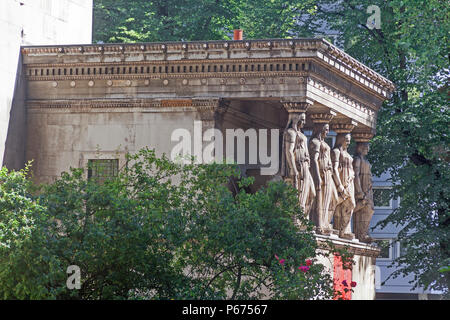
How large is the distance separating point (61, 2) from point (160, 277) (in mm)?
15569

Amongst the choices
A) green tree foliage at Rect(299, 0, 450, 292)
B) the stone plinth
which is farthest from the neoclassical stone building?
green tree foliage at Rect(299, 0, 450, 292)

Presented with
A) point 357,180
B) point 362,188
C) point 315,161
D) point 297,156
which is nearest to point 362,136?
point 357,180

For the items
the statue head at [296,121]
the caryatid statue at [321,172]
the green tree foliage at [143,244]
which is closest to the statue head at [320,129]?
the caryatid statue at [321,172]

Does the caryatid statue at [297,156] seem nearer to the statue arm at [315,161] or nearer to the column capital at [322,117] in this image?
the statue arm at [315,161]

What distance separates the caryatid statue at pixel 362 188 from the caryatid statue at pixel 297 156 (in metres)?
6.53

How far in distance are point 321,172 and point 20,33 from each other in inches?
382

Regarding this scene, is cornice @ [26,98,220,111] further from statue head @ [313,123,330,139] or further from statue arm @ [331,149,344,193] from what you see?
statue arm @ [331,149,344,193]

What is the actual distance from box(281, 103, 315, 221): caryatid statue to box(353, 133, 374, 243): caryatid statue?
6530 millimetres

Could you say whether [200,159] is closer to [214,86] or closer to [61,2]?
[214,86]

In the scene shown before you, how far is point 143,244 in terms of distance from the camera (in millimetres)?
20797

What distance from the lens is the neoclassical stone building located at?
30.1 m

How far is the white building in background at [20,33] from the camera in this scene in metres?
30.8

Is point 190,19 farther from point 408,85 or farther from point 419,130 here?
point 419,130
